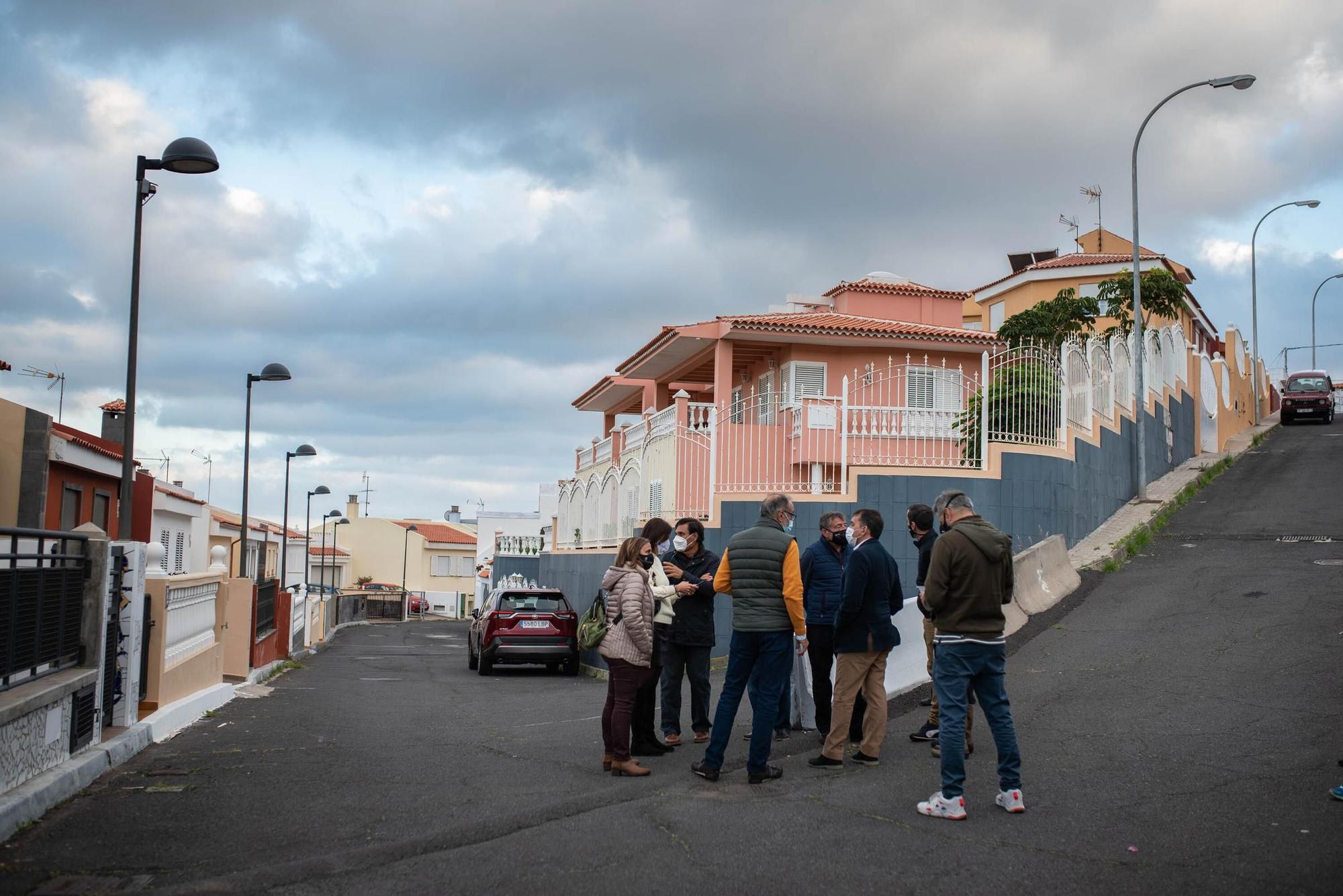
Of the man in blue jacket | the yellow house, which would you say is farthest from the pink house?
the yellow house

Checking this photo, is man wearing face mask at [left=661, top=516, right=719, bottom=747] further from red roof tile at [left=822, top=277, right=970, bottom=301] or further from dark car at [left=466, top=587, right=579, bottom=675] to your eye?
red roof tile at [left=822, top=277, right=970, bottom=301]

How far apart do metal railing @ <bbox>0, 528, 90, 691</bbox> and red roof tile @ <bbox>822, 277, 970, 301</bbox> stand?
74.6ft

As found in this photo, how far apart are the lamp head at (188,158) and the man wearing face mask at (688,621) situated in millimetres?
6630

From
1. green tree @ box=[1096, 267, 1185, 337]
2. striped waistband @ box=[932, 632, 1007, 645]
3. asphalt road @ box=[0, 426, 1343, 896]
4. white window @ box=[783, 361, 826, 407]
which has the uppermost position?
green tree @ box=[1096, 267, 1185, 337]

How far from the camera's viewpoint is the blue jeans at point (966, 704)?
20.4 ft

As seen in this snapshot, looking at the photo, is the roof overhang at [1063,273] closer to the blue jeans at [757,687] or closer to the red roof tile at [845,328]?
the red roof tile at [845,328]

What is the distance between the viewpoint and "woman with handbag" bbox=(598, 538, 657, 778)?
771cm

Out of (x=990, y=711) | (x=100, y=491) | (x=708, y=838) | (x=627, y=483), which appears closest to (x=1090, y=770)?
(x=990, y=711)

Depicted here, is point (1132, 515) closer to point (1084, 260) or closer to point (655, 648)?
point (655, 648)

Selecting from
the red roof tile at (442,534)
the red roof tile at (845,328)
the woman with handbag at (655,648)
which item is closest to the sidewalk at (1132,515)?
the red roof tile at (845,328)

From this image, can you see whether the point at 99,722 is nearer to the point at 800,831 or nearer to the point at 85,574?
the point at 85,574

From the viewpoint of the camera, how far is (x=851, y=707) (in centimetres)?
776

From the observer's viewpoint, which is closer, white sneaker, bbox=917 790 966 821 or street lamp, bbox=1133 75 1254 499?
white sneaker, bbox=917 790 966 821

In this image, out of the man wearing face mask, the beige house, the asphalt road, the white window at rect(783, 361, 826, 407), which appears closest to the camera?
the asphalt road
